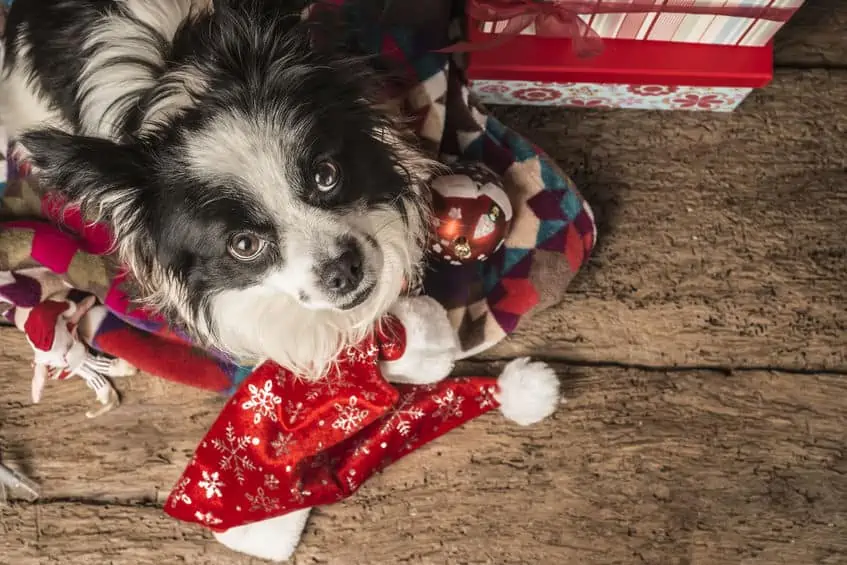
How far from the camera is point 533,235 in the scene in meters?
1.58

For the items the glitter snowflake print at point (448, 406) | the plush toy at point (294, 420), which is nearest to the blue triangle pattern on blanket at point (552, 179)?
the plush toy at point (294, 420)

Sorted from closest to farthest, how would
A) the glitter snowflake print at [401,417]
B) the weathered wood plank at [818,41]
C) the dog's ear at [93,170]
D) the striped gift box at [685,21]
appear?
the dog's ear at [93,170] < the striped gift box at [685,21] < the glitter snowflake print at [401,417] < the weathered wood plank at [818,41]

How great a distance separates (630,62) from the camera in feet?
4.95

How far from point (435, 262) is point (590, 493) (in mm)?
640

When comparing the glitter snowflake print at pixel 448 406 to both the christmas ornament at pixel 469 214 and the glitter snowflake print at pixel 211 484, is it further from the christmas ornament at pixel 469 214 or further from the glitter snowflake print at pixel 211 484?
the glitter snowflake print at pixel 211 484

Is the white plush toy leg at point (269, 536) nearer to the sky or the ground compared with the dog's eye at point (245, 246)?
nearer to the ground

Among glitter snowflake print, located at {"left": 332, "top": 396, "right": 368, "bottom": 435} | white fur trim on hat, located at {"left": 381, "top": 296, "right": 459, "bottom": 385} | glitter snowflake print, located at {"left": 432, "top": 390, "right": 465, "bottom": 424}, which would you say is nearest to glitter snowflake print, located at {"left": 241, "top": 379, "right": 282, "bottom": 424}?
glitter snowflake print, located at {"left": 332, "top": 396, "right": 368, "bottom": 435}

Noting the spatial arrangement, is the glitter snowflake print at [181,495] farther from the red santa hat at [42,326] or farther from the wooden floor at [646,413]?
the red santa hat at [42,326]

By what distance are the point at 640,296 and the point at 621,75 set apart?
50cm

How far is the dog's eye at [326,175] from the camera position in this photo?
109 centimetres

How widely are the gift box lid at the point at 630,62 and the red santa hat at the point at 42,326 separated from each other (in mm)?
1057

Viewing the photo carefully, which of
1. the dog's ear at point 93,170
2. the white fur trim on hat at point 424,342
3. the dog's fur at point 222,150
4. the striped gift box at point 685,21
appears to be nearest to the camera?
the dog's ear at point 93,170

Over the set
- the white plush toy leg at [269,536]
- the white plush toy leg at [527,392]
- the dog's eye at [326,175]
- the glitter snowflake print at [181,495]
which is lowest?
the white plush toy leg at [269,536]

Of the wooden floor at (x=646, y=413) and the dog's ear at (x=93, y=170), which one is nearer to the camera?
the dog's ear at (x=93, y=170)
